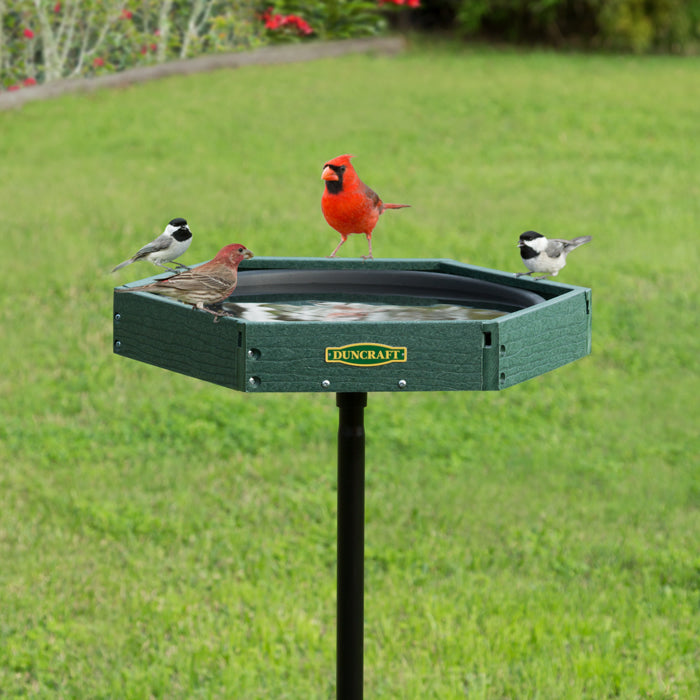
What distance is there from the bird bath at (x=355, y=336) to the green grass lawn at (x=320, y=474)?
1.27 m

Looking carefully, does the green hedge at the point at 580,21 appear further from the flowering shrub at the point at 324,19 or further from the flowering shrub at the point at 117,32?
the flowering shrub at the point at 117,32

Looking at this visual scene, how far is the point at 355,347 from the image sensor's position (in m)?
2.63

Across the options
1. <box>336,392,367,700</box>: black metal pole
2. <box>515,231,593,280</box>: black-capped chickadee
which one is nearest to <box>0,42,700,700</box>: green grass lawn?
<box>336,392,367,700</box>: black metal pole

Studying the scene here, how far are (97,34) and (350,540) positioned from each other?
449 inches

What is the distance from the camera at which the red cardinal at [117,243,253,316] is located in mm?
2844

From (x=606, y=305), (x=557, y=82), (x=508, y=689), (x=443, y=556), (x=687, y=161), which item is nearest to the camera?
(x=508, y=689)

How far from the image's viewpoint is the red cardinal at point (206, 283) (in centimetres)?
284

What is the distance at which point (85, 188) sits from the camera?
10172 millimetres

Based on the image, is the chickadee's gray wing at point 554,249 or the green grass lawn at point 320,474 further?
the green grass lawn at point 320,474

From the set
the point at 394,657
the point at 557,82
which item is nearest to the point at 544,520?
the point at 394,657

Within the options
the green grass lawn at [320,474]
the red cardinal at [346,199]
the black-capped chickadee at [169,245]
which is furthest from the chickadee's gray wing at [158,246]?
the green grass lawn at [320,474]

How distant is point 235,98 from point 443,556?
958 cm

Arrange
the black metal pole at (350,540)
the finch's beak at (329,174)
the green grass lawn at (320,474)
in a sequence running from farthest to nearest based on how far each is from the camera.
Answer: the green grass lawn at (320,474), the black metal pole at (350,540), the finch's beak at (329,174)

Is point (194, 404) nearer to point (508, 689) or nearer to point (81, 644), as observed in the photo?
point (81, 644)
